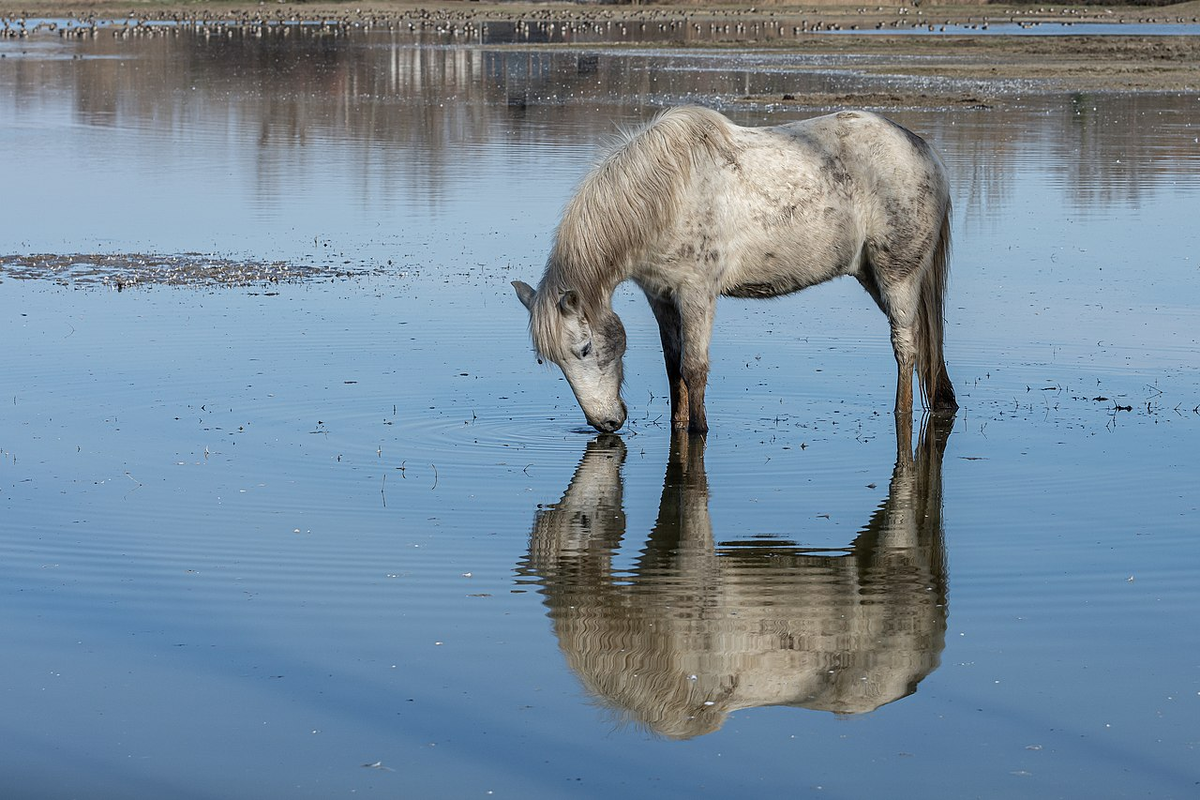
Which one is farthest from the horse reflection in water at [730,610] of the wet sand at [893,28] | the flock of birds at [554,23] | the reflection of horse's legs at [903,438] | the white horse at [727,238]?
the flock of birds at [554,23]

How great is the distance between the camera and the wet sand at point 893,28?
3669 cm

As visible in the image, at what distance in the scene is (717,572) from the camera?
6414 millimetres

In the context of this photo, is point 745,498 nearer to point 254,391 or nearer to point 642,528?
point 642,528

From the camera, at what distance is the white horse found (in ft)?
27.6

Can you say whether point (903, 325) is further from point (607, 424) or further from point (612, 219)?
point (612, 219)

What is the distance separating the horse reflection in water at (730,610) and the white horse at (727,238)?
3.41ft

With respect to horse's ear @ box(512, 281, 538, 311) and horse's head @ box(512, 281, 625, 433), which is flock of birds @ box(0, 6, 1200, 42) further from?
horse's head @ box(512, 281, 625, 433)

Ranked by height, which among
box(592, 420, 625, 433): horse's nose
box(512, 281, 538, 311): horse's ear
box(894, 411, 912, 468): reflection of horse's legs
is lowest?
box(894, 411, 912, 468): reflection of horse's legs

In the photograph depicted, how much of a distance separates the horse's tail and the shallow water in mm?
217

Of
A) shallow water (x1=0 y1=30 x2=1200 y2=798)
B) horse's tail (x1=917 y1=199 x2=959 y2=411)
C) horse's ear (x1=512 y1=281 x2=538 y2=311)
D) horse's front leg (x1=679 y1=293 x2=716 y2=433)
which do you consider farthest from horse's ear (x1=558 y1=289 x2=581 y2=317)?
horse's tail (x1=917 y1=199 x2=959 y2=411)

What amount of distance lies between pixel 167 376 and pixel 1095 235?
31.1ft

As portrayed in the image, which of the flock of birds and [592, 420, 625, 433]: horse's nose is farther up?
[592, 420, 625, 433]: horse's nose

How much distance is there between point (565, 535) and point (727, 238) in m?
2.43

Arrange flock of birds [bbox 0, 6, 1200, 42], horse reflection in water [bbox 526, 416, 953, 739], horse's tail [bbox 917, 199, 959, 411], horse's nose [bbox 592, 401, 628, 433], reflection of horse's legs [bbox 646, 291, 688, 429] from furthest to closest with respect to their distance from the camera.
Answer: flock of birds [bbox 0, 6, 1200, 42] < horse's tail [bbox 917, 199, 959, 411] < reflection of horse's legs [bbox 646, 291, 688, 429] < horse's nose [bbox 592, 401, 628, 433] < horse reflection in water [bbox 526, 416, 953, 739]
